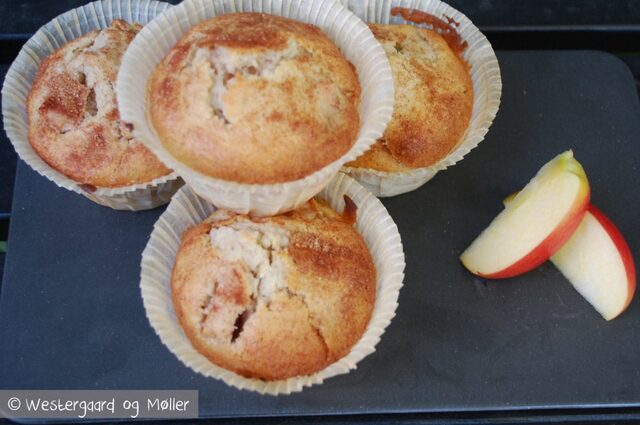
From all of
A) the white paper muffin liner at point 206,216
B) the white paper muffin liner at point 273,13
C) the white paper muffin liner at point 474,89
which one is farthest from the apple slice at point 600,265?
the white paper muffin liner at point 273,13

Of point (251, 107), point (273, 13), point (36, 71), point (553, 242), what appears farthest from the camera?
point (36, 71)

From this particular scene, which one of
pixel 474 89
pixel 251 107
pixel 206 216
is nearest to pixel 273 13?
pixel 251 107

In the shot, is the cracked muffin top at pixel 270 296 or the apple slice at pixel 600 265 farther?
the apple slice at pixel 600 265

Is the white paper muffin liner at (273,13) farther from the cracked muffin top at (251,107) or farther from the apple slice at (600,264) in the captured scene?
the apple slice at (600,264)

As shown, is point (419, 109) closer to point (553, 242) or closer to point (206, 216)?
point (553, 242)

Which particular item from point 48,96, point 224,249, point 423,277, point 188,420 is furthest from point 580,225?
point 48,96
